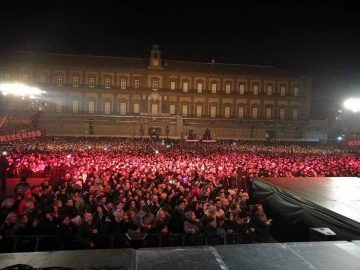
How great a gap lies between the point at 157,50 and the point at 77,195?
159ft

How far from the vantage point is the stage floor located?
714cm

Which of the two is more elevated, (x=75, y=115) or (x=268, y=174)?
(x=75, y=115)

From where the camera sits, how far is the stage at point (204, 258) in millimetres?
3611

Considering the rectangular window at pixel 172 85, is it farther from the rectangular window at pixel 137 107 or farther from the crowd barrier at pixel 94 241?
the crowd barrier at pixel 94 241

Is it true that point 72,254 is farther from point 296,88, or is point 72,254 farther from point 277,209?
point 296,88

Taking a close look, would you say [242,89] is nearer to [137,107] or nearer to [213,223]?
[137,107]

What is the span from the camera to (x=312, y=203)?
24.7 feet

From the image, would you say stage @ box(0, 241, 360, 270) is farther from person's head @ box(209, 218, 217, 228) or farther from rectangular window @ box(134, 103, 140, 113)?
rectangular window @ box(134, 103, 140, 113)

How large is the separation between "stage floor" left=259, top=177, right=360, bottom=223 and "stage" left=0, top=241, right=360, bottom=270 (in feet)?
9.10

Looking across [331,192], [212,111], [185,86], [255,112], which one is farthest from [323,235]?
[255,112]

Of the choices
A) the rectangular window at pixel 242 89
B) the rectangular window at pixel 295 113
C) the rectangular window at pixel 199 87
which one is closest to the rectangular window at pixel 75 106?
the rectangular window at pixel 199 87

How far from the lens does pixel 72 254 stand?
384 centimetres

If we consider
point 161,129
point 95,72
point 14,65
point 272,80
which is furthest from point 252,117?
point 14,65

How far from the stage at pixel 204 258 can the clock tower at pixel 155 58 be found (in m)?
53.7
